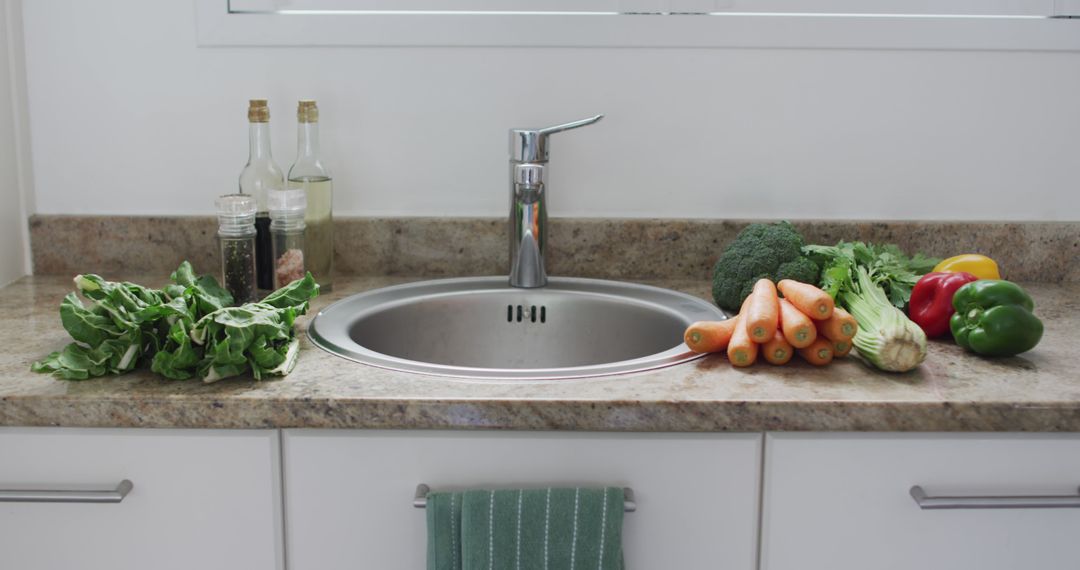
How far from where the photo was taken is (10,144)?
174 centimetres

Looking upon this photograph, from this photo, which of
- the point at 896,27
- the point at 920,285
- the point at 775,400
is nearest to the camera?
the point at 775,400

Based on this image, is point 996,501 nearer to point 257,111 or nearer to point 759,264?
point 759,264

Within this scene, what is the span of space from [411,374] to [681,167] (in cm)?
75

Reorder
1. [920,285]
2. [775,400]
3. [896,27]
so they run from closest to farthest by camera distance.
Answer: [775,400], [920,285], [896,27]

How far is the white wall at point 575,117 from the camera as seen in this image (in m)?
1.76

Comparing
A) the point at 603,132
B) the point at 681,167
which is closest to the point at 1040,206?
the point at 681,167

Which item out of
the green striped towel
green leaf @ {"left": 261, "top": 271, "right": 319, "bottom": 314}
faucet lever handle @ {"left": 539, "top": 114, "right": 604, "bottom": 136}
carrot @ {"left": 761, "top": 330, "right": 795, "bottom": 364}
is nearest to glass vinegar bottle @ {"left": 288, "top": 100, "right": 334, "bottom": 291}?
green leaf @ {"left": 261, "top": 271, "right": 319, "bottom": 314}

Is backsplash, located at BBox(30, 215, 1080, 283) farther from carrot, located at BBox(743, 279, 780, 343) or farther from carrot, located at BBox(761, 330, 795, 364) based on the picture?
carrot, located at BBox(761, 330, 795, 364)

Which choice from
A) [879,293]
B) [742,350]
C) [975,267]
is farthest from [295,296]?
[975,267]

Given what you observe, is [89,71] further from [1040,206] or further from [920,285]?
[1040,206]

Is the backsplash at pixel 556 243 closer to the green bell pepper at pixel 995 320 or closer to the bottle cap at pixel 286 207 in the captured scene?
the bottle cap at pixel 286 207

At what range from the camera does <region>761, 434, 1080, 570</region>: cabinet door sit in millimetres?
1206

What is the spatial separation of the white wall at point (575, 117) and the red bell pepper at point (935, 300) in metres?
0.37

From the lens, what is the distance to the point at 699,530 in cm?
122
